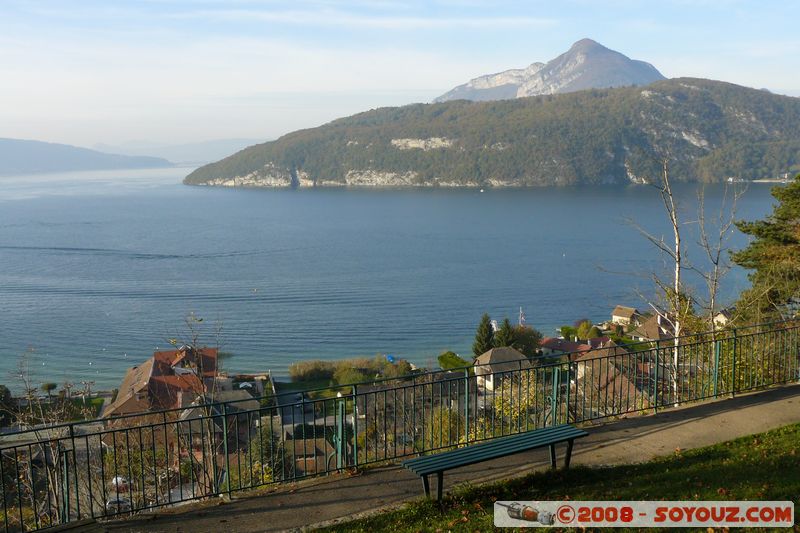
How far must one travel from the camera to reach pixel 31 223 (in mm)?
104688

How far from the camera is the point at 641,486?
19.9ft

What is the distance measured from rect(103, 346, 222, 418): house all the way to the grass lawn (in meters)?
22.7

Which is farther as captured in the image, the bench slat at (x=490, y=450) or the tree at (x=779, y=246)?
the tree at (x=779, y=246)

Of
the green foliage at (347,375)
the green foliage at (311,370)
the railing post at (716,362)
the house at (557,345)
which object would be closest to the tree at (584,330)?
the house at (557,345)

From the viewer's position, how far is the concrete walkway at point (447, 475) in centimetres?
589

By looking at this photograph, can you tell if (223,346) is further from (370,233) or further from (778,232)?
(370,233)

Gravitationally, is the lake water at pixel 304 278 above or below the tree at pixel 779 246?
below

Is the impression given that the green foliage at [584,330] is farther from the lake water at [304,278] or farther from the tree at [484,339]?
the tree at [484,339]

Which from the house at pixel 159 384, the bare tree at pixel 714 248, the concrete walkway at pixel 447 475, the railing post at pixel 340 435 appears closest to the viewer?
the concrete walkway at pixel 447 475

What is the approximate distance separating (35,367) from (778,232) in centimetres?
3481

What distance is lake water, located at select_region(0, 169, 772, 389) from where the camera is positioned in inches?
1631

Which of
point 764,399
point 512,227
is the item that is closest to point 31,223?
point 512,227

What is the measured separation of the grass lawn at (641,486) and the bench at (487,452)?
24 cm

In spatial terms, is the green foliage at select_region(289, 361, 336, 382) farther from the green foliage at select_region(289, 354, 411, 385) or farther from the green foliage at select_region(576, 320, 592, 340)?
the green foliage at select_region(576, 320, 592, 340)
